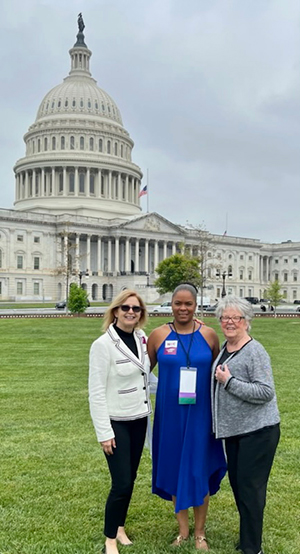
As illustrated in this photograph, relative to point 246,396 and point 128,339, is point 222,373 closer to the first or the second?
point 246,396

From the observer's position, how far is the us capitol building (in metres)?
91.7

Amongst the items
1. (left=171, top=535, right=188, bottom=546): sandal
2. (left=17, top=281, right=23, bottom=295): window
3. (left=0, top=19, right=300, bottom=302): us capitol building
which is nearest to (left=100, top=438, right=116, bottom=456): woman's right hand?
(left=171, top=535, right=188, bottom=546): sandal

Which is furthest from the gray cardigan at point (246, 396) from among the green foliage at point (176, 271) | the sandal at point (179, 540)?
the green foliage at point (176, 271)

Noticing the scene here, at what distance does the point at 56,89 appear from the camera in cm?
11300

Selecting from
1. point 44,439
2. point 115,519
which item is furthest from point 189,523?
point 44,439

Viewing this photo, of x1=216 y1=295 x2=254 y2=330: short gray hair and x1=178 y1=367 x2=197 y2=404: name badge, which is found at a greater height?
x1=216 y1=295 x2=254 y2=330: short gray hair

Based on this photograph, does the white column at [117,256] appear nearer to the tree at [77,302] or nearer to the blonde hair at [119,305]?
the tree at [77,302]

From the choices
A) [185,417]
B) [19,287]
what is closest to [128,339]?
[185,417]

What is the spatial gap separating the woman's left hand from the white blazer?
2.82 feet

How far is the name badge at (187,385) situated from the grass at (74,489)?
63.5 inches

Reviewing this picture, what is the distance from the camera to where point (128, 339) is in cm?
577

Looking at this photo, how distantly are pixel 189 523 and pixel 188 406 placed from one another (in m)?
1.82

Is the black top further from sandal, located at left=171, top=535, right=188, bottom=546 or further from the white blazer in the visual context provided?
sandal, located at left=171, top=535, right=188, bottom=546

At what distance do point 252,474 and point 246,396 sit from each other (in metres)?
0.82
